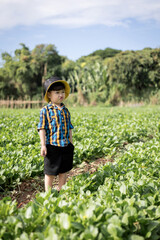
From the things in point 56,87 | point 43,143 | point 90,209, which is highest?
point 56,87

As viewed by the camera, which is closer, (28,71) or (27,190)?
(27,190)

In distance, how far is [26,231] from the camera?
6.00 ft

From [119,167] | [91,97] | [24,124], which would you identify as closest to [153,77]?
[91,97]

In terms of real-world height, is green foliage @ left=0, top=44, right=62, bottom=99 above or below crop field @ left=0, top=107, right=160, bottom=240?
above

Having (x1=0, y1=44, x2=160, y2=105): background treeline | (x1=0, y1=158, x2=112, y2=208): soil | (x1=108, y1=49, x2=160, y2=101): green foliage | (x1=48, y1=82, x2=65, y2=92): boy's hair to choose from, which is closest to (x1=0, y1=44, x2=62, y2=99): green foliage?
(x1=0, y1=44, x2=160, y2=105): background treeline

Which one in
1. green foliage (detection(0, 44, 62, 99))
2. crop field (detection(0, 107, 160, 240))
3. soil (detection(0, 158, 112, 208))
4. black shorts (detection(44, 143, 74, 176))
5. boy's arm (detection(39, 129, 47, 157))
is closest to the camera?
crop field (detection(0, 107, 160, 240))

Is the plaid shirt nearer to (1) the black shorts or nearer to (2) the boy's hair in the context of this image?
(1) the black shorts

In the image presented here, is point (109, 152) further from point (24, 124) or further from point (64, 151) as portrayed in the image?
point (24, 124)

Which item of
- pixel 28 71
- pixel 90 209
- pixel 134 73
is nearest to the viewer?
pixel 90 209

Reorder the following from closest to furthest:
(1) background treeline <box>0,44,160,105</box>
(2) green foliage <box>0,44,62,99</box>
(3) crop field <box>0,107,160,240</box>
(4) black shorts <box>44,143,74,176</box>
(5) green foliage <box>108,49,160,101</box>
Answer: (3) crop field <box>0,107,160,240</box> < (4) black shorts <box>44,143,74,176</box> < (1) background treeline <box>0,44,160,105</box> < (5) green foliage <box>108,49,160,101</box> < (2) green foliage <box>0,44,62,99</box>

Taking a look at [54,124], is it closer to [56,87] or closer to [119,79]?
[56,87]

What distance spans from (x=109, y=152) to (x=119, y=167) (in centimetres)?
174

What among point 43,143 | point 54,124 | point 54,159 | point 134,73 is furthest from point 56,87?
point 134,73

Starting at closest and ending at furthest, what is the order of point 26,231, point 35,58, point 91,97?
1. point 26,231
2. point 91,97
3. point 35,58
